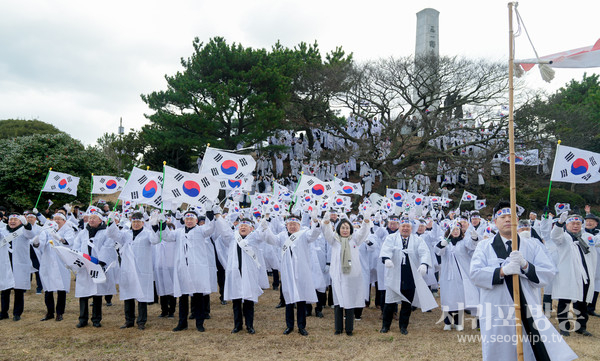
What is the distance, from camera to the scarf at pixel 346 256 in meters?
7.01

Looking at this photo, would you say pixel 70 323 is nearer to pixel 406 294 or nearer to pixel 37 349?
pixel 37 349

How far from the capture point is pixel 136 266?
7.75m

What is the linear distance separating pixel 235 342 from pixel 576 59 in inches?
220

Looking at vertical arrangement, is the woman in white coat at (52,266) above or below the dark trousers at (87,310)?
above

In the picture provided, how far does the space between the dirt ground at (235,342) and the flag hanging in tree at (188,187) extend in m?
2.19

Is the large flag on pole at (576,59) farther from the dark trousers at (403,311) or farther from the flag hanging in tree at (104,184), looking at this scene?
the flag hanging in tree at (104,184)

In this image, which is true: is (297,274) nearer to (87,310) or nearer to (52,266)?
(87,310)

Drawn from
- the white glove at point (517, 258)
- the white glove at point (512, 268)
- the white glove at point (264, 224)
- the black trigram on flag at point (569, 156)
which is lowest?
the white glove at point (512, 268)

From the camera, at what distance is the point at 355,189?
1427 centimetres

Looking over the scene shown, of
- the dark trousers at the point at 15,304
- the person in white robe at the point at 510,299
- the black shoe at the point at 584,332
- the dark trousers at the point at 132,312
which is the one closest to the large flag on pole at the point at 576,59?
the person in white robe at the point at 510,299

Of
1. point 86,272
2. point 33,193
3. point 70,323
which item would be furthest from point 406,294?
point 33,193

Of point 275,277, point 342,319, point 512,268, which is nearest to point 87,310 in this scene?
point 342,319

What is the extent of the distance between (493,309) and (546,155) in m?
25.6

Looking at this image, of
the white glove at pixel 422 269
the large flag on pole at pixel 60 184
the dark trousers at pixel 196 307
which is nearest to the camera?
the white glove at pixel 422 269
